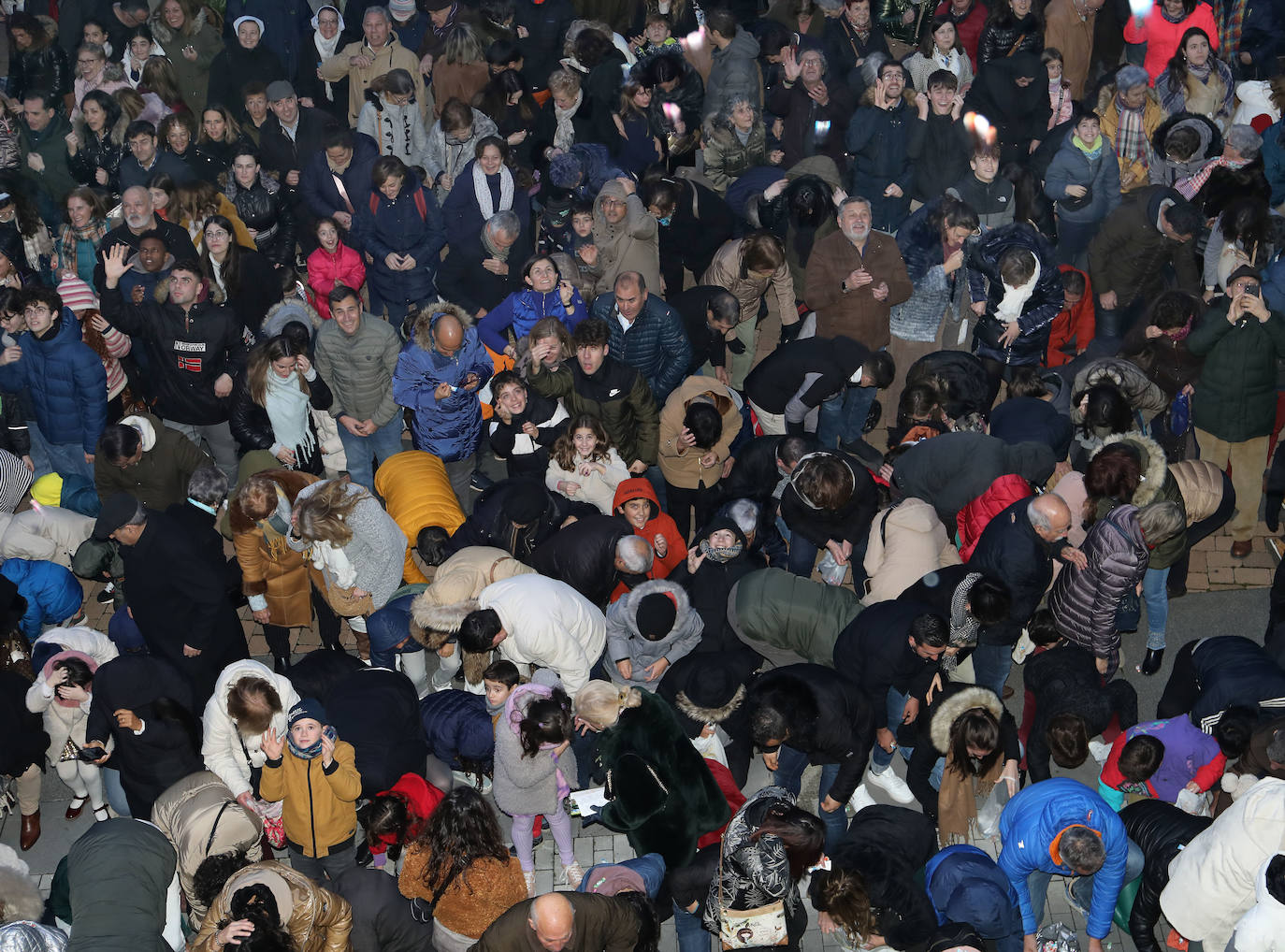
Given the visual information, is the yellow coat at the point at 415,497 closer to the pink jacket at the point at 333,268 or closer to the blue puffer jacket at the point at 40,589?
the blue puffer jacket at the point at 40,589

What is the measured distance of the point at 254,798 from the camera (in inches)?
260

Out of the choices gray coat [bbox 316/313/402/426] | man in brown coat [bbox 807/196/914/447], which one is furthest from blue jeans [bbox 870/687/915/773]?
gray coat [bbox 316/313/402/426]

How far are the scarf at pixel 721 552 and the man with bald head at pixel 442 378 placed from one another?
7.32 ft

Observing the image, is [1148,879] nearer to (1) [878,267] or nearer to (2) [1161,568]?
(2) [1161,568]

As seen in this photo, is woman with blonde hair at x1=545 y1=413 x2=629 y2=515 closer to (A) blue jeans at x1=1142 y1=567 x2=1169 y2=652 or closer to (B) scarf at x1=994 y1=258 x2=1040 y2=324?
(B) scarf at x1=994 y1=258 x2=1040 y2=324

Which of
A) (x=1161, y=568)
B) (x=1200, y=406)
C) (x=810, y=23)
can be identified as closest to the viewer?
(x=1161, y=568)

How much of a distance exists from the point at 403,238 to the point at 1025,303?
4.42 m

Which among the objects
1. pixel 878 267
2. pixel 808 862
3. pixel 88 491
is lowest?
pixel 88 491

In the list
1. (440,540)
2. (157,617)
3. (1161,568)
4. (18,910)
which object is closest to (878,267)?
(1161,568)

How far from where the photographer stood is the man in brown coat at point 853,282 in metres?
9.05

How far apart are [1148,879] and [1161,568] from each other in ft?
6.89

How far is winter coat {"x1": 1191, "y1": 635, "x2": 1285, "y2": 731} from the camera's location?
6.38m

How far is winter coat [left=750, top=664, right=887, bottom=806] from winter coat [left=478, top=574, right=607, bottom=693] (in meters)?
0.92

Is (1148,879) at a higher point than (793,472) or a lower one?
lower
